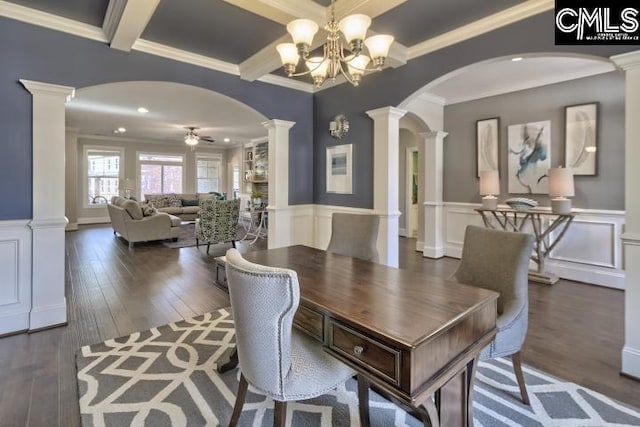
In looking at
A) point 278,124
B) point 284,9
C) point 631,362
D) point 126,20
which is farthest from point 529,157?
point 126,20

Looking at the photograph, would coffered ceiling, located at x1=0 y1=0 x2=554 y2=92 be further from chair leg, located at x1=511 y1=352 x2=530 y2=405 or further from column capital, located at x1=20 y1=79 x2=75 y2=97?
chair leg, located at x1=511 y1=352 x2=530 y2=405

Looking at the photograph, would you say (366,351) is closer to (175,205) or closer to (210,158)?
(175,205)

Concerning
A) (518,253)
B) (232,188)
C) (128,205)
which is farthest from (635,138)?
(232,188)

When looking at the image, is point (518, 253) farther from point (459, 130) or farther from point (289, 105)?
point (459, 130)

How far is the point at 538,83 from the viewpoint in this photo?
14.0 ft

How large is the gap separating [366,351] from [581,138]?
14.5ft

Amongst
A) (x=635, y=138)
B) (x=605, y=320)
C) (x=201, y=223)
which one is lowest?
(x=605, y=320)

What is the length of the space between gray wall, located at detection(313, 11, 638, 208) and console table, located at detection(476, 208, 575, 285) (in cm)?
189

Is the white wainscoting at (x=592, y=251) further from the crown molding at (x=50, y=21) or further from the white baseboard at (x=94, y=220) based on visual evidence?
the white baseboard at (x=94, y=220)

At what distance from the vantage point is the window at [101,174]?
30.7 ft

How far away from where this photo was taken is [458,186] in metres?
5.30

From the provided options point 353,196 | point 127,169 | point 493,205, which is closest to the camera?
point 353,196

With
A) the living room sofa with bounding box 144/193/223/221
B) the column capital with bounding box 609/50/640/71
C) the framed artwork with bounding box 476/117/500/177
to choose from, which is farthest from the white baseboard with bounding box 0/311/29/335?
the living room sofa with bounding box 144/193/223/221

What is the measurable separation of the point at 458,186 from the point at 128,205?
5.89 meters
